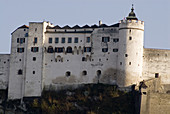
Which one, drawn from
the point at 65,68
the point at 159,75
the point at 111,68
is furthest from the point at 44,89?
the point at 159,75

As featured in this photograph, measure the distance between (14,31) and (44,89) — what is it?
35.0ft

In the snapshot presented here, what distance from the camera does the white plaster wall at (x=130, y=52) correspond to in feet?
330

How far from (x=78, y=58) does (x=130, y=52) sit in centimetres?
866

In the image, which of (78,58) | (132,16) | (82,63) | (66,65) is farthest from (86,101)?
(132,16)

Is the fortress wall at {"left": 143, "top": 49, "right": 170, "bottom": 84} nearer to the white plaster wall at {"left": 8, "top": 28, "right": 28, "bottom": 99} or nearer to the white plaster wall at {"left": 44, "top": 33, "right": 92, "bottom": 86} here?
the white plaster wall at {"left": 44, "top": 33, "right": 92, "bottom": 86}

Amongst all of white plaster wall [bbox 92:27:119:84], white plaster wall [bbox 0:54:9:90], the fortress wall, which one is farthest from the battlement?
white plaster wall [bbox 0:54:9:90]

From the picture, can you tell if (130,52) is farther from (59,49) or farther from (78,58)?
(59,49)

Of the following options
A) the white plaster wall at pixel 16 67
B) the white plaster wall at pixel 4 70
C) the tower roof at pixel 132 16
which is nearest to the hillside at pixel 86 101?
the white plaster wall at pixel 16 67

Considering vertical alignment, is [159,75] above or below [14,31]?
below

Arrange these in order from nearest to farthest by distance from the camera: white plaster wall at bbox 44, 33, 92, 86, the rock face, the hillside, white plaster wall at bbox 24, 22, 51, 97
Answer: the rock face
the hillside
white plaster wall at bbox 44, 33, 92, 86
white plaster wall at bbox 24, 22, 51, 97

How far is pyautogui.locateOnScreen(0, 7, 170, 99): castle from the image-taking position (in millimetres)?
101438

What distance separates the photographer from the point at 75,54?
104750mm

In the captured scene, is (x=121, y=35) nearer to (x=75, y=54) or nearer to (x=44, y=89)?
(x=75, y=54)

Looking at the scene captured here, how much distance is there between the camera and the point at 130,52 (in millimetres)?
101125
